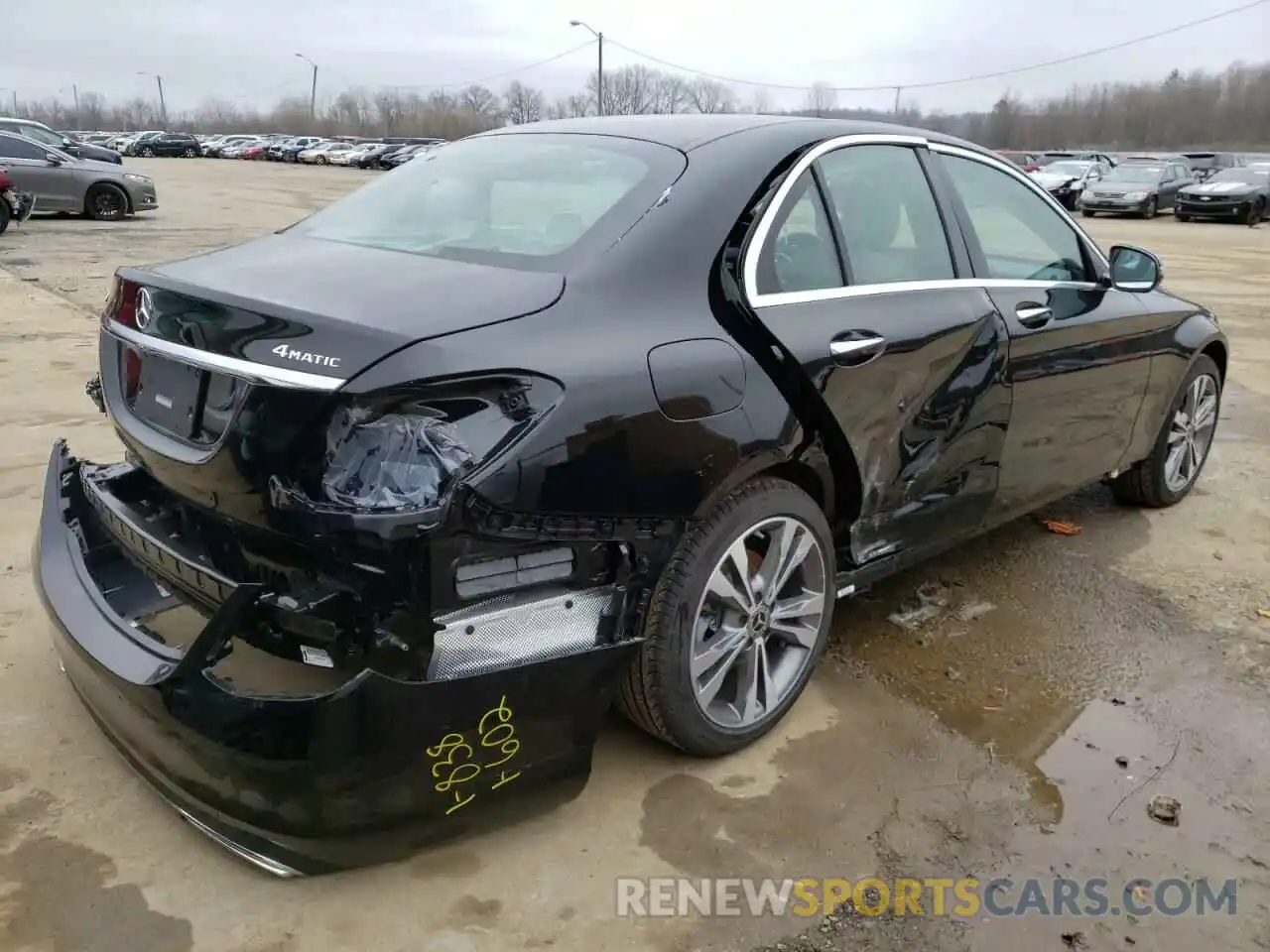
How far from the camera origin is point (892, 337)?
9.77 feet

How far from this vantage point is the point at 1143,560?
4.38 meters

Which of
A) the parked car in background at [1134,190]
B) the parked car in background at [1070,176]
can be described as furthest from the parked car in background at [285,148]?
the parked car in background at [1134,190]

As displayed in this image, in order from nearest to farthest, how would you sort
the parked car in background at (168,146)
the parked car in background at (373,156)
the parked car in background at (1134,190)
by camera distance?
the parked car in background at (1134,190) → the parked car in background at (373,156) → the parked car in background at (168,146)

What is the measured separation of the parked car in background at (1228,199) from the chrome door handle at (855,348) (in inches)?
1063

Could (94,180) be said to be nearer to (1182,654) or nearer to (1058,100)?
(1182,654)

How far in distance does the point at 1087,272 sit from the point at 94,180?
60.5 ft

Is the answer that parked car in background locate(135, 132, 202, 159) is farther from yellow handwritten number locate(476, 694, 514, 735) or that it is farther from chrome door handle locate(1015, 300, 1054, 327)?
yellow handwritten number locate(476, 694, 514, 735)

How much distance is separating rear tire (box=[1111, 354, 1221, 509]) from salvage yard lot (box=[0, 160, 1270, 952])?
1.37ft

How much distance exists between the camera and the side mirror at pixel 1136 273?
409cm

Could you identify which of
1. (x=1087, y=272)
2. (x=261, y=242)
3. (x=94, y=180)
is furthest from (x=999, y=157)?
(x=94, y=180)

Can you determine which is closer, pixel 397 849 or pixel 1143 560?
pixel 397 849

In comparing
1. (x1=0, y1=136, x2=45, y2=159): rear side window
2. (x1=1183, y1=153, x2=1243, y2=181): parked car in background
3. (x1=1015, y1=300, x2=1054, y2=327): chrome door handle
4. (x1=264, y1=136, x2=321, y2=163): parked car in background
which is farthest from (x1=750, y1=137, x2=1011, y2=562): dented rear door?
(x1=264, y1=136, x2=321, y2=163): parked car in background

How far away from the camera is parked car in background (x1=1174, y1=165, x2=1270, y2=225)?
82.9 feet

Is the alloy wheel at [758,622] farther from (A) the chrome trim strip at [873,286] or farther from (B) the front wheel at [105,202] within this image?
(B) the front wheel at [105,202]
